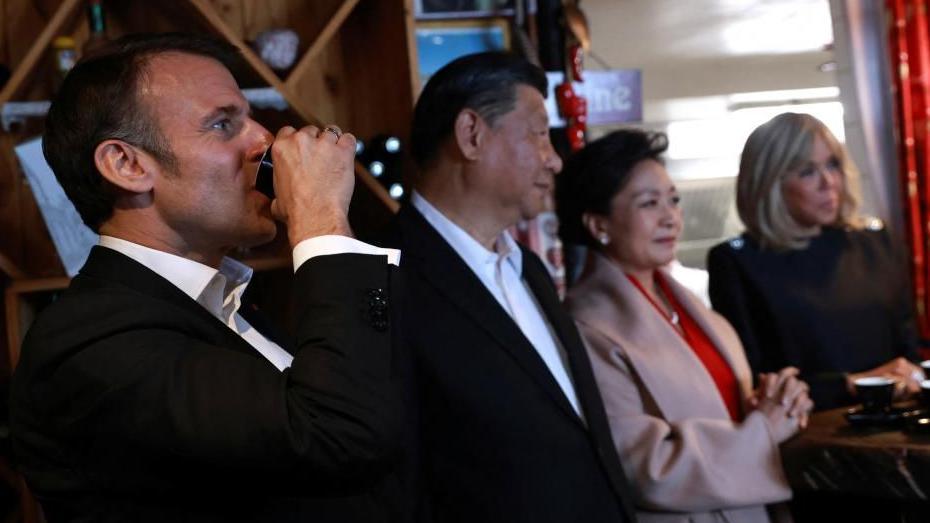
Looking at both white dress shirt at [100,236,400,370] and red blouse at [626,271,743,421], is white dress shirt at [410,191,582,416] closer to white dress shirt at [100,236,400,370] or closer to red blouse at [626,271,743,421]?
red blouse at [626,271,743,421]

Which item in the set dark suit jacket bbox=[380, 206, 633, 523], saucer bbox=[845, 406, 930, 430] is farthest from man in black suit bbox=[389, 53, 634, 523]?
saucer bbox=[845, 406, 930, 430]

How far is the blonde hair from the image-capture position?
2.46 m

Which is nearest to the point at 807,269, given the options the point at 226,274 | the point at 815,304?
the point at 815,304

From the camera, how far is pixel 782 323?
2369 mm

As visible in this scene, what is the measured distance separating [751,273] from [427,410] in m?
1.02

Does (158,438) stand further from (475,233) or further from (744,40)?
(744,40)

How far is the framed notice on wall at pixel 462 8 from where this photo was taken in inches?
108

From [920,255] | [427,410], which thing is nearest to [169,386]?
[427,410]

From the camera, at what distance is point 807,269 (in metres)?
2.44

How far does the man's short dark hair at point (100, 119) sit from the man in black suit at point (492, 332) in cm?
55

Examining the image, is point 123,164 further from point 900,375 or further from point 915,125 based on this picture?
point 915,125

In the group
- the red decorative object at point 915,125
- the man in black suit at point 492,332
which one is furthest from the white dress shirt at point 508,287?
the red decorative object at point 915,125

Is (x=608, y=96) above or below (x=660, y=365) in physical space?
above

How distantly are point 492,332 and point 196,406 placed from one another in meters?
0.80
